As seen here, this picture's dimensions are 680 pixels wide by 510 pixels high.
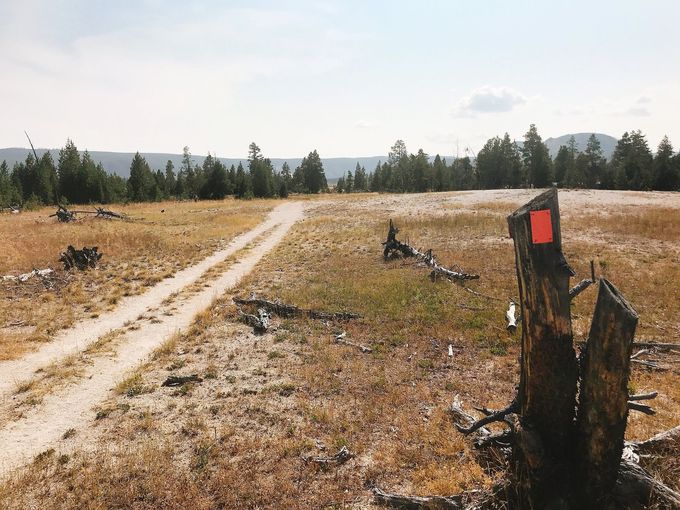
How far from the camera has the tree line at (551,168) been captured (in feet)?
229

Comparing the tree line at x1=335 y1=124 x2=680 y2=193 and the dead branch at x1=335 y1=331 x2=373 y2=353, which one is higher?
the tree line at x1=335 y1=124 x2=680 y2=193

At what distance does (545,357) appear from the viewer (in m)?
4.80

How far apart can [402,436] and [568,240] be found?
73.6 feet

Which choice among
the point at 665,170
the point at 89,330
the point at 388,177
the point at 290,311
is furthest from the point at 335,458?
the point at 388,177

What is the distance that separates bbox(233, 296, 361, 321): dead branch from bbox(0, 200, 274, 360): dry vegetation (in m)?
5.37

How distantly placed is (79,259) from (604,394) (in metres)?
22.8

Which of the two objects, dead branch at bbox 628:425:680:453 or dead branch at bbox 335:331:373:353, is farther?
dead branch at bbox 335:331:373:353

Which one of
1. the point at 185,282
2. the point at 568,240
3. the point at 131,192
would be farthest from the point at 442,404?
the point at 131,192

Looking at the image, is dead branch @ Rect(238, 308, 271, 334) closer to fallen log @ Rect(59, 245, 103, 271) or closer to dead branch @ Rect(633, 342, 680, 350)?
dead branch @ Rect(633, 342, 680, 350)

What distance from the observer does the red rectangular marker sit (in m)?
4.62

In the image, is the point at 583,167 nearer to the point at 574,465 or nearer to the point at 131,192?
the point at 131,192

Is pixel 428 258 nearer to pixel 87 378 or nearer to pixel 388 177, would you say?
pixel 87 378

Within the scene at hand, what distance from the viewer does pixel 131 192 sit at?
68.9 meters

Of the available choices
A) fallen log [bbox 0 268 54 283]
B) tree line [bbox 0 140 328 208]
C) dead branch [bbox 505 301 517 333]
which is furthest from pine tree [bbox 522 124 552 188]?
fallen log [bbox 0 268 54 283]
